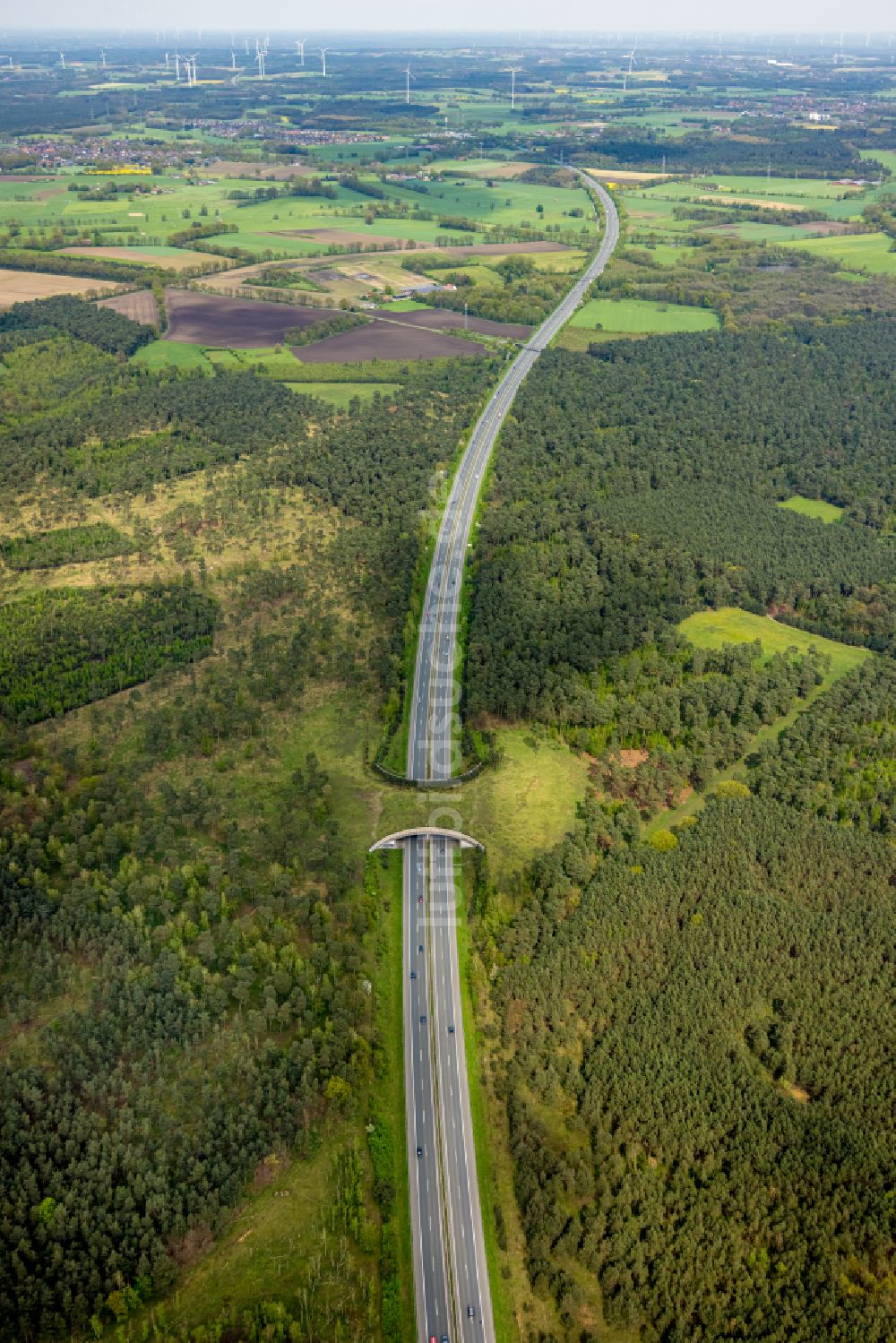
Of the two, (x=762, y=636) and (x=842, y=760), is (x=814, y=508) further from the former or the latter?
(x=842, y=760)

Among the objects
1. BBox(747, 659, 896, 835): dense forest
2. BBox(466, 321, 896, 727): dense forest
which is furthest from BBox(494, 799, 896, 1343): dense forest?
BBox(466, 321, 896, 727): dense forest

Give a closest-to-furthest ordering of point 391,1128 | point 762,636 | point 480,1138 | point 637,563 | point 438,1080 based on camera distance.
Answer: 1. point 480,1138
2. point 391,1128
3. point 438,1080
4. point 762,636
5. point 637,563

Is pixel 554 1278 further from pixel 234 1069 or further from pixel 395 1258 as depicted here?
pixel 234 1069

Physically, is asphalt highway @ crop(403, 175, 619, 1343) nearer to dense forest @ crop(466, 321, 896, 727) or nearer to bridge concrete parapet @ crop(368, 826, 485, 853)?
bridge concrete parapet @ crop(368, 826, 485, 853)

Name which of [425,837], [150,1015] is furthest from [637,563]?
[150,1015]

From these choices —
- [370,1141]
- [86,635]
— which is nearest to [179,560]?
[86,635]

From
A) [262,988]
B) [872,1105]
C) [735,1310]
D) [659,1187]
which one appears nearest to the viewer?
[735,1310]
